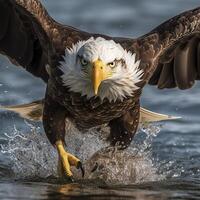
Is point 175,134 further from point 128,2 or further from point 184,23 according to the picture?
point 128,2

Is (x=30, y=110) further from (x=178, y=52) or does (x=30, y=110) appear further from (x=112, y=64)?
(x=112, y=64)

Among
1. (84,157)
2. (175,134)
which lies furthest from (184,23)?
(175,134)

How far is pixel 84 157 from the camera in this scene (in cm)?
1149

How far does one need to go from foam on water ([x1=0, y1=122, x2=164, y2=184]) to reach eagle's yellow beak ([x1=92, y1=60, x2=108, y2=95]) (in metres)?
1.04

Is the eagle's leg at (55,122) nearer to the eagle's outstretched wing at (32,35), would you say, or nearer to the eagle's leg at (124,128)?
the eagle's outstretched wing at (32,35)

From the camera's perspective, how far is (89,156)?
1152 centimetres

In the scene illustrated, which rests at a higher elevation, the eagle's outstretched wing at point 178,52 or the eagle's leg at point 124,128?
the eagle's outstretched wing at point 178,52

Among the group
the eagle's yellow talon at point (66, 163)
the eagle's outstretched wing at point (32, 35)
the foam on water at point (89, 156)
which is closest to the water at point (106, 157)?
the foam on water at point (89, 156)

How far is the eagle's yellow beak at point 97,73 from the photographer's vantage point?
9.71 meters

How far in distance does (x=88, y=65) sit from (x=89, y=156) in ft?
6.00

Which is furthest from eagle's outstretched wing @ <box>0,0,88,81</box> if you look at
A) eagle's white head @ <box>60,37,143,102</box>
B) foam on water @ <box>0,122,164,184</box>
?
foam on water @ <box>0,122,164,184</box>

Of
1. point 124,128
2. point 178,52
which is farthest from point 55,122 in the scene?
point 178,52

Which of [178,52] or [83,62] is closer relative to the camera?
[83,62]

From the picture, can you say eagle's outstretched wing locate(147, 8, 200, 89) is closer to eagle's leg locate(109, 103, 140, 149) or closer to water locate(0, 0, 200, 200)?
eagle's leg locate(109, 103, 140, 149)
